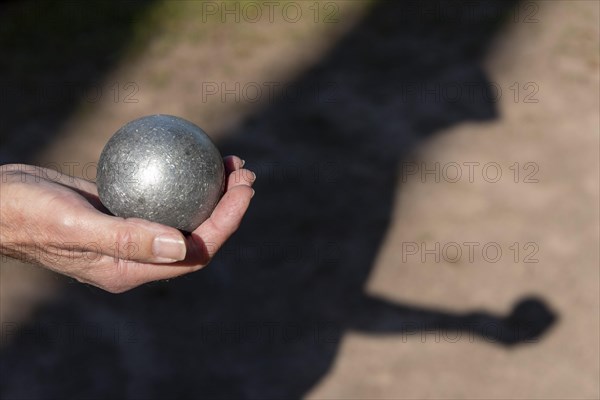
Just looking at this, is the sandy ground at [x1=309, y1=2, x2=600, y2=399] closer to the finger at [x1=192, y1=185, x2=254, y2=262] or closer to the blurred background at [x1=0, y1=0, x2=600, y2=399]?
the blurred background at [x1=0, y1=0, x2=600, y2=399]

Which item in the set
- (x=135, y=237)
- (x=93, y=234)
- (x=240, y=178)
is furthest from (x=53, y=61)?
(x=135, y=237)

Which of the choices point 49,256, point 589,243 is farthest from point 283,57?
point 49,256

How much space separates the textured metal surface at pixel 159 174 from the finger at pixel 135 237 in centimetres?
16

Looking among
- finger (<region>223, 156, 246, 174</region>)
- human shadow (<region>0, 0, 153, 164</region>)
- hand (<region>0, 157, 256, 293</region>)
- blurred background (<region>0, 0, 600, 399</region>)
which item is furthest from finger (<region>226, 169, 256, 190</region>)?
human shadow (<region>0, 0, 153, 164</region>)

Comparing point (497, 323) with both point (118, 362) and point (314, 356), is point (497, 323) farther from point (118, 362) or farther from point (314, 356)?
point (118, 362)

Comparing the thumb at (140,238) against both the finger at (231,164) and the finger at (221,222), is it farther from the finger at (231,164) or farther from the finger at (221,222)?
the finger at (231,164)

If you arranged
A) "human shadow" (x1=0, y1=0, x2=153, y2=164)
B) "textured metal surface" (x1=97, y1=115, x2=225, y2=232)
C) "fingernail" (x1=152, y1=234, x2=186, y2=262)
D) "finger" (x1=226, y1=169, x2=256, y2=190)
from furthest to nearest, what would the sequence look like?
"human shadow" (x1=0, y1=0, x2=153, y2=164), "finger" (x1=226, y1=169, x2=256, y2=190), "textured metal surface" (x1=97, y1=115, x2=225, y2=232), "fingernail" (x1=152, y1=234, x2=186, y2=262)

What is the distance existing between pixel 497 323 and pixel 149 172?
10.2 ft

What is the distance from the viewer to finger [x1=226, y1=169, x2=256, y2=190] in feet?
15.6

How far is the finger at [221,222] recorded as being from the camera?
4.53 m

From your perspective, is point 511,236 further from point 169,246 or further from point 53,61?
point 53,61

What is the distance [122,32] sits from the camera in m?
9.29

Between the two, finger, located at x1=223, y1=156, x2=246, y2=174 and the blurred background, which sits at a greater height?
finger, located at x1=223, y1=156, x2=246, y2=174

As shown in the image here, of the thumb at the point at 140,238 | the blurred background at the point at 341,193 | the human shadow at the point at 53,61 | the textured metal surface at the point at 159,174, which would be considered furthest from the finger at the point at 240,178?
the human shadow at the point at 53,61
